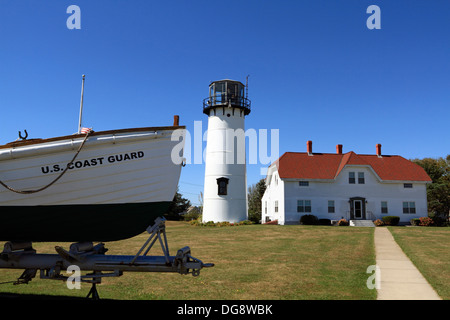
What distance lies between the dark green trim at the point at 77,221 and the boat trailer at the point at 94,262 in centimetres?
25

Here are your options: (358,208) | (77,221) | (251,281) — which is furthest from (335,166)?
(77,221)

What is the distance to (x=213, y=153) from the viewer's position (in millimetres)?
32719

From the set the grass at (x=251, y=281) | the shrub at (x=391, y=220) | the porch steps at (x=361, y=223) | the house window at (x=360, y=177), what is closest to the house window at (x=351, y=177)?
the house window at (x=360, y=177)

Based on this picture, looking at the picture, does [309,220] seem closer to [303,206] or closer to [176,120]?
[303,206]

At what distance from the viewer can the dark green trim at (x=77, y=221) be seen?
6.36 m

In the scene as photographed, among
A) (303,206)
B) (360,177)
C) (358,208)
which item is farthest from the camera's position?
(360,177)

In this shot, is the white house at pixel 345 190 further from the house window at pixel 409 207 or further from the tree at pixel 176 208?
the tree at pixel 176 208

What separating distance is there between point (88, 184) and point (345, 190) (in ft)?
109

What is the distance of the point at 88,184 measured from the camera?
20.8 feet

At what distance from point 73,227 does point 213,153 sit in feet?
86.1

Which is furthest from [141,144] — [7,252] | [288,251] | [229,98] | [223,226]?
[229,98]
